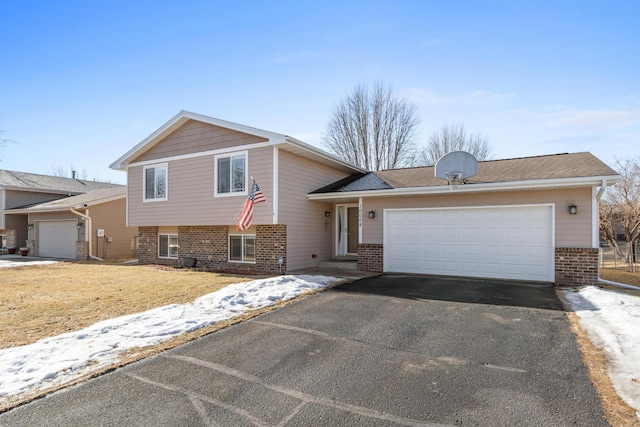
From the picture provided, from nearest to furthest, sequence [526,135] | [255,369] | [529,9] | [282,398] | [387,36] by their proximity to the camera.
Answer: [282,398], [255,369], [529,9], [387,36], [526,135]

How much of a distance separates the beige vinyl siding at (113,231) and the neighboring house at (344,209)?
15.7 feet

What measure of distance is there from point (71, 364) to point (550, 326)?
6700mm

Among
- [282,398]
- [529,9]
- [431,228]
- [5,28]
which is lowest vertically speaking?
[282,398]

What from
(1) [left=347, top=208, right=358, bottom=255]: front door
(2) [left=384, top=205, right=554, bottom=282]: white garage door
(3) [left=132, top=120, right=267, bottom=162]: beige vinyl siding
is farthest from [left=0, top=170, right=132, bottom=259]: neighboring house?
(2) [left=384, top=205, right=554, bottom=282]: white garage door

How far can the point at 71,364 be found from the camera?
163 inches

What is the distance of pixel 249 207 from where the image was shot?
10945 mm

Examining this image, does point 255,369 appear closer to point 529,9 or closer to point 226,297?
point 226,297

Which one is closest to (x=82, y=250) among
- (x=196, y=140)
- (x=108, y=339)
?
(x=196, y=140)

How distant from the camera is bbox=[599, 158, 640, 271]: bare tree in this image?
52.7ft

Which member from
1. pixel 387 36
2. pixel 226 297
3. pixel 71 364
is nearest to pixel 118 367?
pixel 71 364

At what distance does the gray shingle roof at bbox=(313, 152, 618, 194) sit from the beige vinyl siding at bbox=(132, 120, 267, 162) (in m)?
3.35

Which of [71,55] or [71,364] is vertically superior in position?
[71,55]

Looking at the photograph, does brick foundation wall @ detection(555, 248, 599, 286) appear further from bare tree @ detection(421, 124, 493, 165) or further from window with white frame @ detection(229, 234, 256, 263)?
bare tree @ detection(421, 124, 493, 165)

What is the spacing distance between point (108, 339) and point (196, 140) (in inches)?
370
